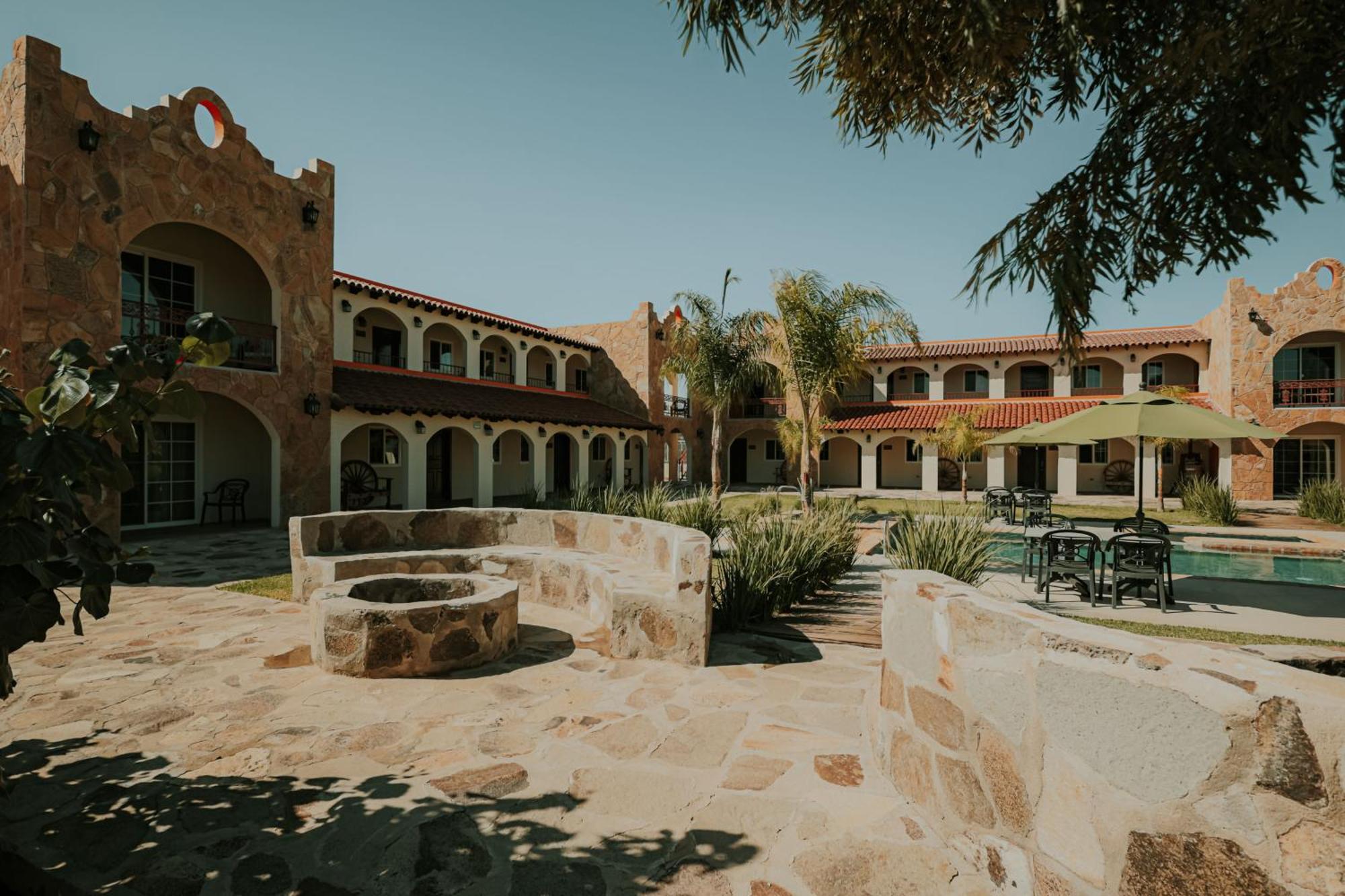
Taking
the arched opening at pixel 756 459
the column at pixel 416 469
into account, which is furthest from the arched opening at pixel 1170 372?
the column at pixel 416 469

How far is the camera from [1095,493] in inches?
997

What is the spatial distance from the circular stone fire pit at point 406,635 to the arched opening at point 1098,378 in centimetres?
2745

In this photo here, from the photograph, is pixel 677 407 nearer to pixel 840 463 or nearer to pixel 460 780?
pixel 840 463

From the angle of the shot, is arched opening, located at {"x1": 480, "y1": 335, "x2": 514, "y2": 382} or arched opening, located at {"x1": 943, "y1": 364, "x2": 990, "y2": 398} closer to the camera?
arched opening, located at {"x1": 480, "y1": 335, "x2": 514, "y2": 382}

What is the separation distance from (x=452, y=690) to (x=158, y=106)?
12489mm

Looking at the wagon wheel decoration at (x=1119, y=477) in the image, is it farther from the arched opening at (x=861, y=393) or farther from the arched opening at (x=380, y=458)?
the arched opening at (x=380, y=458)

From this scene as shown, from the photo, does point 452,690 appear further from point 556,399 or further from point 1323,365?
point 1323,365

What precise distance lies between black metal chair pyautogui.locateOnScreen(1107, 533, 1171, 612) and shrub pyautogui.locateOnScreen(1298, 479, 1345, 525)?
41.3 ft

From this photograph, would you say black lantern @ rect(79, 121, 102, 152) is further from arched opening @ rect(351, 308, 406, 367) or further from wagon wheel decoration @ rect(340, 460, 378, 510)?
wagon wheel decoration @ rect(340, 460, 378, 510)

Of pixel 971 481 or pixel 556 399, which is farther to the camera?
pixel 971 481

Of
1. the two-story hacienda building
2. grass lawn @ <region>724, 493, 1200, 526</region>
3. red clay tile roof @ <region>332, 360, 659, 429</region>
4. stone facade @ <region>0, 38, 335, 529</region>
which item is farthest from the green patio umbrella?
stone facade @ <region>0, 38, 335, 529</region>

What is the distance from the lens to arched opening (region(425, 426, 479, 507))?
20.0 m

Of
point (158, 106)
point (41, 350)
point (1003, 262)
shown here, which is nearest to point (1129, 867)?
point (1003, 262)

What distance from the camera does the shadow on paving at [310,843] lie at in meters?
2.47
